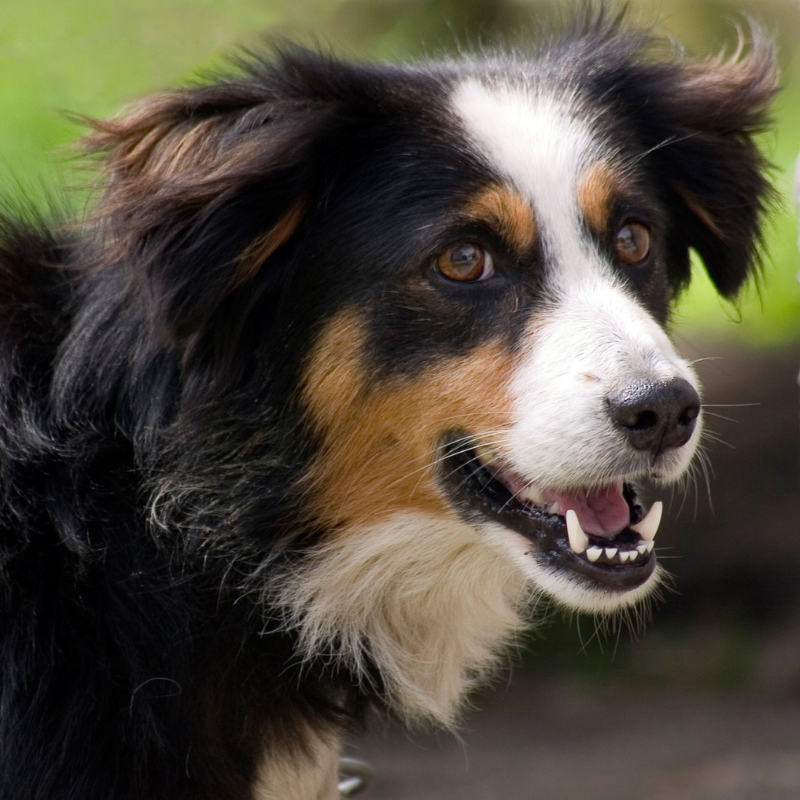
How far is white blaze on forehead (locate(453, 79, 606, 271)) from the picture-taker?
2.62 meters

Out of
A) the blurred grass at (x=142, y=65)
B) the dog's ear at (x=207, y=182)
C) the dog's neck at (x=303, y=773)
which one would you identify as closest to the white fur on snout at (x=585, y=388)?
the dog's ear at (x=207, y=182)

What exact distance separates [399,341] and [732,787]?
371cm

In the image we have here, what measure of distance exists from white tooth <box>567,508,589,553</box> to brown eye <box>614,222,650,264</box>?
0.65 m

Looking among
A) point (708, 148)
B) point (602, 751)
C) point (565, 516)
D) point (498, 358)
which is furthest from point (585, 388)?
point (602, 751)

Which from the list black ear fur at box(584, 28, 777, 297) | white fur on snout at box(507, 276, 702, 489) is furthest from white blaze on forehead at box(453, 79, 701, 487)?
black ear fur at box(584, 28, 777, 297)

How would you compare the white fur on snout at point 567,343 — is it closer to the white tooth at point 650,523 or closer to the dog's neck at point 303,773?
the white tooth at point 650,523

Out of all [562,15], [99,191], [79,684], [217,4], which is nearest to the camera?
[79,684]

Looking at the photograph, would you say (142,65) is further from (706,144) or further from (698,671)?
(698,671)

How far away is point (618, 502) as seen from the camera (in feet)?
8.67

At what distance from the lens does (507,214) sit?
102 inches

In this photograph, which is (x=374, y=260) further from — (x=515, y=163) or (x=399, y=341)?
(x=515, y=163)

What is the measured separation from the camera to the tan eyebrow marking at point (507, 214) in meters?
2.59

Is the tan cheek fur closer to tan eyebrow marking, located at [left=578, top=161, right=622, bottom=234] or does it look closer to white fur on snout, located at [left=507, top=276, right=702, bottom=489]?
white fur on snout, located at [left=507, top=276, right=702, bottom=489]

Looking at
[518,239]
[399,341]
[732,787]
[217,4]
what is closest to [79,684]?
[399,341]
